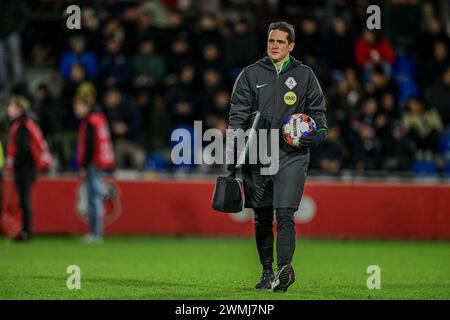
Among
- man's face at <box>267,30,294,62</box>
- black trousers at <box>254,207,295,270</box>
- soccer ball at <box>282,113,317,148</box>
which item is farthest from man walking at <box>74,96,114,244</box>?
soccer ball at <box>282,113,317,148</box>

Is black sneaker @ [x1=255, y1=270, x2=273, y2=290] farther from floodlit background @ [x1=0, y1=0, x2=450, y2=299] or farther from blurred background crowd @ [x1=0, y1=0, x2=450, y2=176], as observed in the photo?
blurred background crowd @ [x1=0, y1=0, x2=450, y2=176]

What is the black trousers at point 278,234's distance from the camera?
1012 cm

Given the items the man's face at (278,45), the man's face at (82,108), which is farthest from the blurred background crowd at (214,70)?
the man's face at (278,45)

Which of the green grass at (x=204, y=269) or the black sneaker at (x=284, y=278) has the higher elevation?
the black sneaker at (x=284, y=278)

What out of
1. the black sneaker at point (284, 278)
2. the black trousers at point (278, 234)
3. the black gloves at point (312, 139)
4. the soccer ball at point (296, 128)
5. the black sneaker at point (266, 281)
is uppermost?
the soccer ball at point (296, 128)

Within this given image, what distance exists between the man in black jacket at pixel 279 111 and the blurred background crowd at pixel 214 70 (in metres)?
9.26

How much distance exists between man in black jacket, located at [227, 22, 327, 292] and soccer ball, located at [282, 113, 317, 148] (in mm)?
95

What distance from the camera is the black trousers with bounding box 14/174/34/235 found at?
59.1 feet

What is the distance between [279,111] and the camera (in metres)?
10.3

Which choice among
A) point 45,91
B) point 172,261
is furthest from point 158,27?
point 172,261

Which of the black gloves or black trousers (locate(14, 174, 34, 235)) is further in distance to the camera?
black trousers (locate(14, 174, 34, 235))

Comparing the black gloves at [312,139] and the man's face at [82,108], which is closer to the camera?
the black gloves at [312,139]

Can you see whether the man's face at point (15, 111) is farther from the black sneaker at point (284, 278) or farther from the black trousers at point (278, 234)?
the black sneaker at point (284, 278)

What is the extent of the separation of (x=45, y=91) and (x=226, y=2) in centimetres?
542
